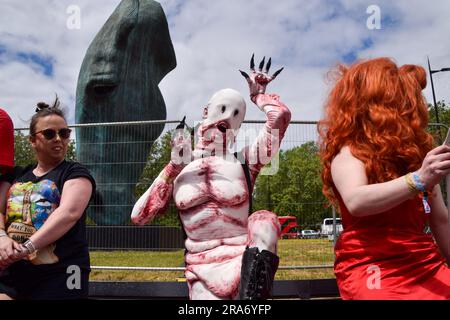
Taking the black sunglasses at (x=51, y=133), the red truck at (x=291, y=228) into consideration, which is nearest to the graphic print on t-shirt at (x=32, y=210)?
the black sunglasses at (x=51, y=133)

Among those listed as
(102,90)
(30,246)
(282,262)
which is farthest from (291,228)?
(102,90)

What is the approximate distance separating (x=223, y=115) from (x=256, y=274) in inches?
33.0

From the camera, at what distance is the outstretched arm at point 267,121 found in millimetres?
2173

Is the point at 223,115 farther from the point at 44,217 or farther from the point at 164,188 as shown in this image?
the point at 44,217

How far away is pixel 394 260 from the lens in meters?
1.41

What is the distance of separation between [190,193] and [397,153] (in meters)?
1.01

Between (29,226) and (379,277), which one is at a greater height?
(29,226)

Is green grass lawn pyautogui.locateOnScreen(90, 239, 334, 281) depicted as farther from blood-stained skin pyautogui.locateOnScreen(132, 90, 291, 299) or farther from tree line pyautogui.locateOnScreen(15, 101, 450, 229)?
blood-stained skin pyautogui.locateOnScreen(132, 90, 291, 299)

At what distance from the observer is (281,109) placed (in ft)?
7.17

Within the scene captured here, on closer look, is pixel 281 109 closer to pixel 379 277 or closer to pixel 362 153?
pixel 362 153

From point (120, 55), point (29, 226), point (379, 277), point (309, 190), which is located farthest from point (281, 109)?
point (120, 55)

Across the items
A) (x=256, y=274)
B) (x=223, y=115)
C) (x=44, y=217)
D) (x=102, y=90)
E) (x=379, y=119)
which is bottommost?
(x=256, y=274)

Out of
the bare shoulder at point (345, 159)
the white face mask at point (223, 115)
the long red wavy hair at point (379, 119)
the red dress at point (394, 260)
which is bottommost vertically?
the red dress at point (394, 260)

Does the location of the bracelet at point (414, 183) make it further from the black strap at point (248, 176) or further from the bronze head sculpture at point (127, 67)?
the bronze head sculpture at point (127, 67)
